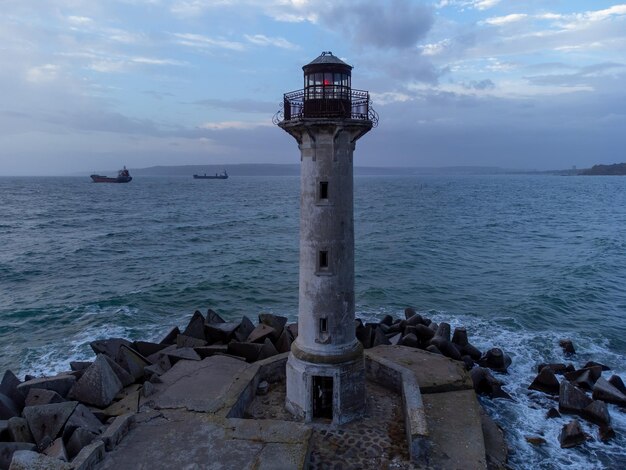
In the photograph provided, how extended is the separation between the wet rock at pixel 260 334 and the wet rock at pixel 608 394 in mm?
11680

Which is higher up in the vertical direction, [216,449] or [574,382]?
[216,449]

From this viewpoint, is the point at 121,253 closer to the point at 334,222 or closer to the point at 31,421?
the point at 31,421

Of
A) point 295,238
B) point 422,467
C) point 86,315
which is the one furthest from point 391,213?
point 422,467

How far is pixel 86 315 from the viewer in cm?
2716

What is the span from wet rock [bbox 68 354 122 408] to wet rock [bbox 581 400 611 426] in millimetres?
14827

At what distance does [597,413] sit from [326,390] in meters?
9.24

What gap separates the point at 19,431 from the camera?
483 inches

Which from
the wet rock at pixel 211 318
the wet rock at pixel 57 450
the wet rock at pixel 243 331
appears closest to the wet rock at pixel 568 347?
the wet rock at pixel 243 331

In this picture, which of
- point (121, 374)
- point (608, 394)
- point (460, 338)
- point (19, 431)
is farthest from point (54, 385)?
point (608, 394)

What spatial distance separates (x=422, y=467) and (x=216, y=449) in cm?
459

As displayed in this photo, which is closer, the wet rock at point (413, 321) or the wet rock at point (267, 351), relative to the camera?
the wet rock at point (267, 351)

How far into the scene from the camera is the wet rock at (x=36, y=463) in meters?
9.77

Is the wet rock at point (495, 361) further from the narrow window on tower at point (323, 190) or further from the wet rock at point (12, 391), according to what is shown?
the wet rock at point (12, 391)

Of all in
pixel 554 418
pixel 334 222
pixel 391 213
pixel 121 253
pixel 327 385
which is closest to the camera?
pixel 334 222
